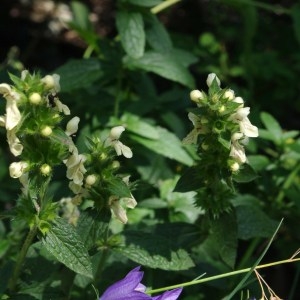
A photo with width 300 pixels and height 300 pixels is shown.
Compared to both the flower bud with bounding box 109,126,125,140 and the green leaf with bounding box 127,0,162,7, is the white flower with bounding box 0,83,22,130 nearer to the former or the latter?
the flower bud with bounding box 109,126,125,140

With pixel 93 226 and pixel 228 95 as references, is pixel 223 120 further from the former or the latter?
pixel 93 226

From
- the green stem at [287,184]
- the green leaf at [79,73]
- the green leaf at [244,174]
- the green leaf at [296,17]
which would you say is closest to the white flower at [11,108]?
the green leaf at [244,174]

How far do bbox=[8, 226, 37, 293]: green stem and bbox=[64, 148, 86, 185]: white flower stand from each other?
0.11 m

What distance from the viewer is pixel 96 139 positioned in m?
1.17

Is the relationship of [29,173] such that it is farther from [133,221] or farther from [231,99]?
[133,221]

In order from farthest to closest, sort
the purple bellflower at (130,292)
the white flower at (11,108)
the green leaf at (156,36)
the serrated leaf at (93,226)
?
the green leaf at (156,36) < the serrated leaf at (93,226) < the purple bellflower at (130,292) < the white flower at (11,108)

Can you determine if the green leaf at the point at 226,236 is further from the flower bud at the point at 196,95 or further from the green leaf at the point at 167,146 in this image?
the green leaf at the point at 167,146

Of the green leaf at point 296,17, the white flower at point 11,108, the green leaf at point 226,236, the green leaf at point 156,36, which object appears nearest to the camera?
the white flower at point 11,108

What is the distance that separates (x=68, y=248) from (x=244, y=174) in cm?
35

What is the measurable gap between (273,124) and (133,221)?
48 centimetres

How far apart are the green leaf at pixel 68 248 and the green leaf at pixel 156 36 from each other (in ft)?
2.74

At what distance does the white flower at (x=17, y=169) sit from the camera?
1.04 metres

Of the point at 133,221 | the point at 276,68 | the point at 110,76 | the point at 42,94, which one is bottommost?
the point at 276,68

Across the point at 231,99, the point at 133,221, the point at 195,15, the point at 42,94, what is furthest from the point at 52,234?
the point at 195,15
